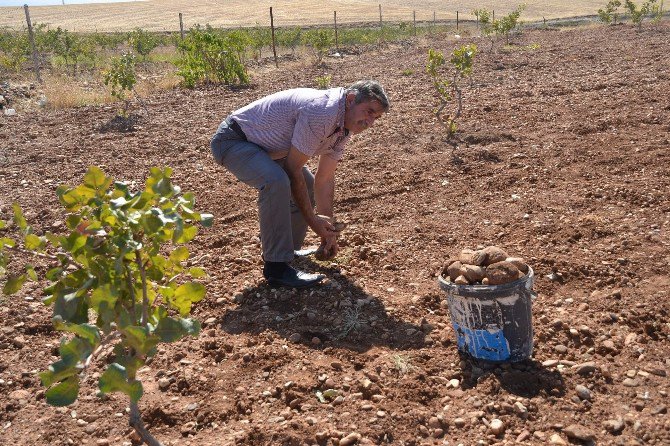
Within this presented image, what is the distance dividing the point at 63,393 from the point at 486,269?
1.80 metres

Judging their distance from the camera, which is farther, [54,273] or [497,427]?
[497,427]

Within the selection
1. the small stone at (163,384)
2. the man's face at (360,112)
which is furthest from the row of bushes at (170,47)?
the small stone at (163,384)

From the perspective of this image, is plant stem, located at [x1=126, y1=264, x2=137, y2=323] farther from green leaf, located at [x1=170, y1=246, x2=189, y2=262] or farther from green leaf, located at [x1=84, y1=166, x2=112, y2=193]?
green leaf, located at [x1=84, y1=166, x2=112, y2=193]

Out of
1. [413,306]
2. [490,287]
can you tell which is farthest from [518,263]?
[413,306]

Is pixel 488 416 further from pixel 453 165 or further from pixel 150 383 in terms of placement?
pixel 453 165

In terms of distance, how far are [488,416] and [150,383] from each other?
5.13 ft

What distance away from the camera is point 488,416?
2.85m

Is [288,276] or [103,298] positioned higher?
[103,298]

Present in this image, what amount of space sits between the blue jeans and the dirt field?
28 cm

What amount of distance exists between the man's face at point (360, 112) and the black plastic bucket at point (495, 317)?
3.57 feet

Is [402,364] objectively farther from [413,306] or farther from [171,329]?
[171,329]

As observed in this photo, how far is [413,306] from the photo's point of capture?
3.91m

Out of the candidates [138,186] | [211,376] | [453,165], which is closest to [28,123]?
[138,186]

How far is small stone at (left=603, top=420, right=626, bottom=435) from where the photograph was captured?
2709 mm
